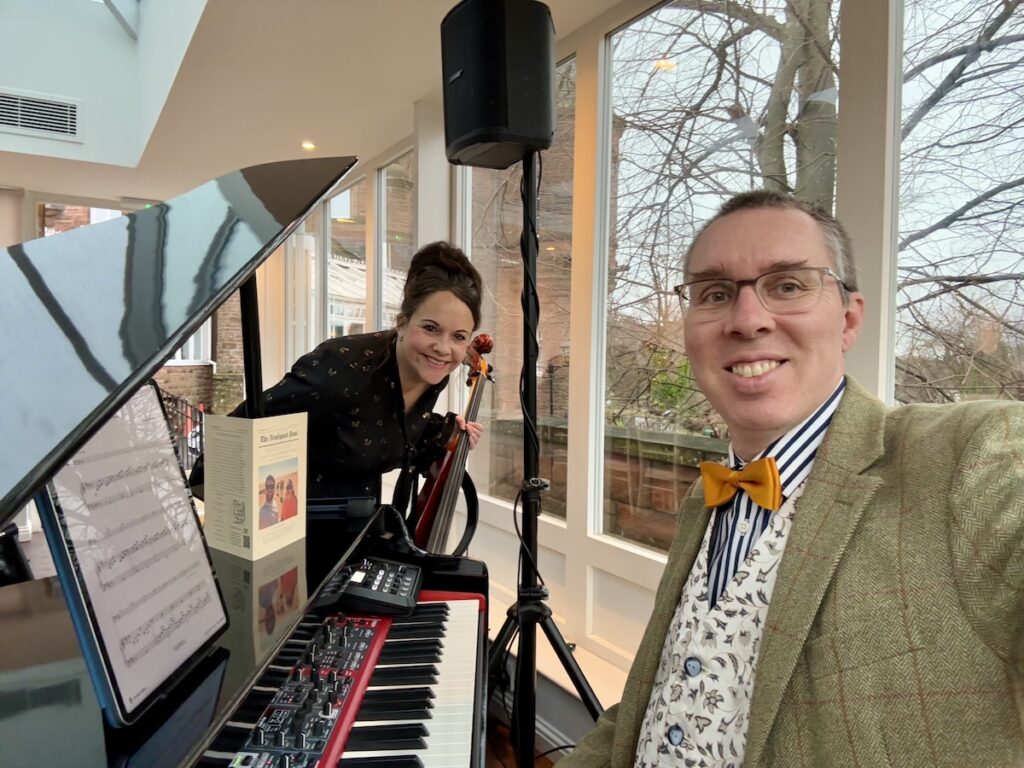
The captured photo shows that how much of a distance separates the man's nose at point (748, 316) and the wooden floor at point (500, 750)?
1.64 metres

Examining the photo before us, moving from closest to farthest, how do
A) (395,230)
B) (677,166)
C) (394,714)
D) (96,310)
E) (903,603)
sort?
1. (96,310)
2. (903,603)
3. (394,714)
4. (677,166)
5. (395,230)

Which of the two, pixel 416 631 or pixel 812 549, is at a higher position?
pixel 812 549

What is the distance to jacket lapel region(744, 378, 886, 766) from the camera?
2.37 feet

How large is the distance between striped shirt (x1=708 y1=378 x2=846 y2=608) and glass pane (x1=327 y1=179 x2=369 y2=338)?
145 inches

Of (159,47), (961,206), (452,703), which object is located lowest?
(452,703)

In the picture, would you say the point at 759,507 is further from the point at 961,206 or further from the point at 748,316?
the point at 961,206

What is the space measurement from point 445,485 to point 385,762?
1126mm

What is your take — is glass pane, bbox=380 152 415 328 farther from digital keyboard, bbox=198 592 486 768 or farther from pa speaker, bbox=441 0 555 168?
digital keyboard, bbox=198 592 486 768

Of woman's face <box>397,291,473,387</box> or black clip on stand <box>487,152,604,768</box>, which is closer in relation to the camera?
black clip on stand <box>487,152,604,768</box>

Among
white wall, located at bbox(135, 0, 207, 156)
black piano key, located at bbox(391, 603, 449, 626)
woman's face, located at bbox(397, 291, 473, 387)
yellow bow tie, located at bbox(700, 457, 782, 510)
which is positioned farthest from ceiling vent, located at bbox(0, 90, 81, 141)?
yellow bow tie, located at bbox(700, 457, 782, 510)

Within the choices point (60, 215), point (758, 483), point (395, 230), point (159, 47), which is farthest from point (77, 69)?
point (758, 483)

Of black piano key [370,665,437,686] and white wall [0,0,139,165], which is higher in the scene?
white wall [0,0,139,165]

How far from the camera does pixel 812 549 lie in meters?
0.75

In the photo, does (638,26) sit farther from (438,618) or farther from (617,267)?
(438,618)
